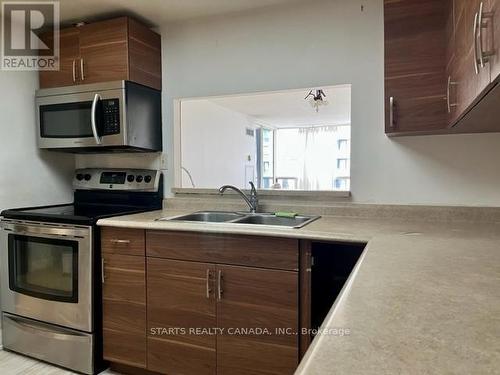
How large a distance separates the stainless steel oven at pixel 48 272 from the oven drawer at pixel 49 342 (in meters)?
0.05

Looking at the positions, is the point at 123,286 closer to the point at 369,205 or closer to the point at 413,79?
the point at 369,205

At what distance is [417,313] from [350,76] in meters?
1.75

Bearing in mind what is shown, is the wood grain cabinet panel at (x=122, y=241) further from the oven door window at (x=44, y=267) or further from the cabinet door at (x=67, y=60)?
the cabinet door at (x=67, y=60)

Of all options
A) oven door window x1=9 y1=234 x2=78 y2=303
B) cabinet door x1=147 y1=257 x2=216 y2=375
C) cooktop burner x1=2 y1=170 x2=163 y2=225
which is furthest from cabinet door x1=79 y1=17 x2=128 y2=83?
cabinet door x1=147 y1=257 x2=216 y2=375

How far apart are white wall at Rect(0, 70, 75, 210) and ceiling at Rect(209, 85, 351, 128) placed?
1.55m

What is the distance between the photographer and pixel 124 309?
203 centimetres

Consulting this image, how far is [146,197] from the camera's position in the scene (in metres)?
2.58

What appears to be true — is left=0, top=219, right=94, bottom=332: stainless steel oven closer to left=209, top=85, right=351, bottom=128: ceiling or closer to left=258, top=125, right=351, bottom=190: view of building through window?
left=209, top=85, right=351, bottom=128: ceiling

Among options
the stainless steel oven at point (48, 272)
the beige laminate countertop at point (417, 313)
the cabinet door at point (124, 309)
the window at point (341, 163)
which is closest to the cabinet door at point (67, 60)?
the stainless steel oven at point (48, 272)

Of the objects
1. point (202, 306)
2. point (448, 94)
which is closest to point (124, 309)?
point (202, 306)

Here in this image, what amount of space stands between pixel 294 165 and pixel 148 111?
4.60 m

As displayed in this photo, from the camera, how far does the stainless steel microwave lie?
2299 millimetres

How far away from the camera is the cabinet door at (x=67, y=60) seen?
2.46 metres

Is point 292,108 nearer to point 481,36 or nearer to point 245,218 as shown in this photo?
point 245,218
